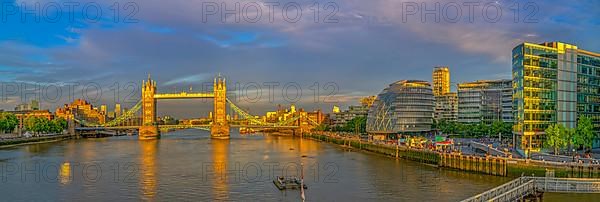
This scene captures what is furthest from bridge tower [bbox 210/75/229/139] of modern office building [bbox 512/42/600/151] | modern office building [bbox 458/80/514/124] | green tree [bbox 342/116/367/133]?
modern office building [bbox 512/42/600/151]

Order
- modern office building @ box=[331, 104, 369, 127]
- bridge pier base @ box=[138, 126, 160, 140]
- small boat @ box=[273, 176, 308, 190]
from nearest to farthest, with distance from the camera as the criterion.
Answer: small boat @ box=[273, 176, 308, 190]
bridge pier base @ box=[138, 126, 160, 140]
modern office building @ box=[331, 104, 369, 127]

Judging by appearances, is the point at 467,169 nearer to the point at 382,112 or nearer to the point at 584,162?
the point at 584,162

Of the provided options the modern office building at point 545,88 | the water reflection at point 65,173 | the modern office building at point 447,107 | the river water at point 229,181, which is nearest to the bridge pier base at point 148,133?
the modern office building at point 447,107

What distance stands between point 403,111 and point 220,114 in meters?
53.5

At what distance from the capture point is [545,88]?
4709 centimetres

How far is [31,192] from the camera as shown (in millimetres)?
32781

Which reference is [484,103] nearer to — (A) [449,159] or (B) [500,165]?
(A) [449,159]

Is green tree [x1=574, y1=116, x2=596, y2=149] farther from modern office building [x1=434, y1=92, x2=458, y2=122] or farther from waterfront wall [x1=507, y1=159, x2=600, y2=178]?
modern office building [x1=434, y1=92, x2=458, y2=122]

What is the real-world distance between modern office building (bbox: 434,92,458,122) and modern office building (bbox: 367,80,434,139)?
119ft

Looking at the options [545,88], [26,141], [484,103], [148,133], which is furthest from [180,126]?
[545,88]

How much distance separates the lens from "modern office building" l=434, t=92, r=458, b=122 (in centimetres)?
13712

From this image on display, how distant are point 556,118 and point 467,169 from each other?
1180cm

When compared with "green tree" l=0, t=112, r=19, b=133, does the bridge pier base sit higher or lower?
lower

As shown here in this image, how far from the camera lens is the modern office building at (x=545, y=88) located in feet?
153
